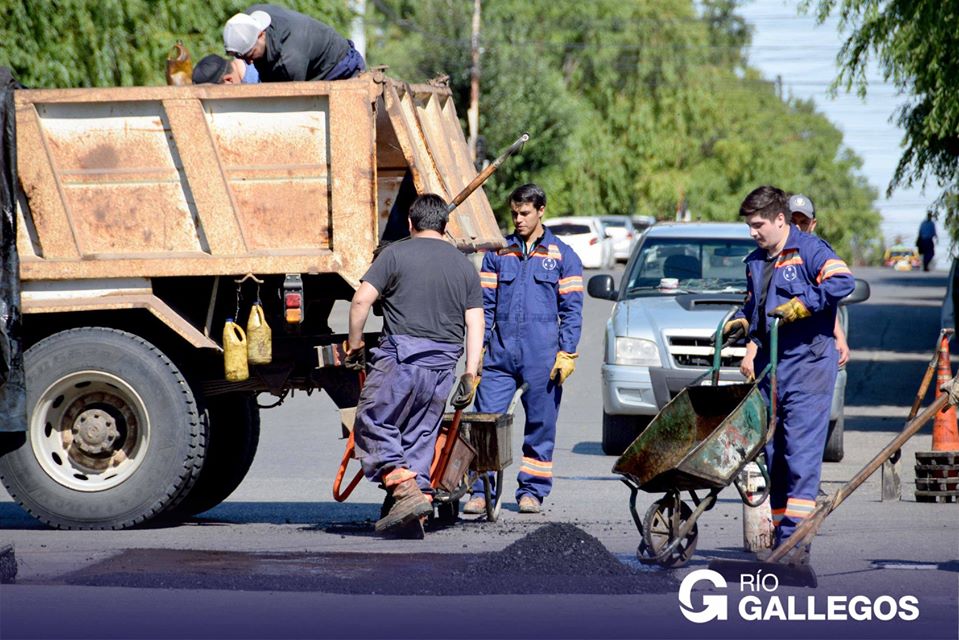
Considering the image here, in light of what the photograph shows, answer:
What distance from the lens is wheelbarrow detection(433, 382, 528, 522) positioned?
351 inches

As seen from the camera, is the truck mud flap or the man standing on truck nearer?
the truck mud flap

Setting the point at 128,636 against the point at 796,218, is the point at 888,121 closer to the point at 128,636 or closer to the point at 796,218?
the point at 796,218

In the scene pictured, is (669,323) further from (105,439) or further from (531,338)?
(105,439)

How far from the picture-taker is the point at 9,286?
8250mm

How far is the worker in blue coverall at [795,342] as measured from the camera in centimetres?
755

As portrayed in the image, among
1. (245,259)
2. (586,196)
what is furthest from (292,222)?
(586,196)

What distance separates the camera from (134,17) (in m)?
20.3

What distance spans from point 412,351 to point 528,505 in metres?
1.65

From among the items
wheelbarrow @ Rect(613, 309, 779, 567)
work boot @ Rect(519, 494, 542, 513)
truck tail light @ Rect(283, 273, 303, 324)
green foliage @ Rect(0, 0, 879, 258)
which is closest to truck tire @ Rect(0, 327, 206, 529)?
truck tail light @ Rect(283, 273, 303, 324)

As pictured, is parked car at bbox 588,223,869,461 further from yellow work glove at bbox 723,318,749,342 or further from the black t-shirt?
yellow work glove at bbox 723,318,749,342

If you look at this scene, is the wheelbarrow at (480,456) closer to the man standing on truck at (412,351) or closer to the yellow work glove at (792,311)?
the man standing on truck at (412,351)

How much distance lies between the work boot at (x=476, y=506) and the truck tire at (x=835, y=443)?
4364 millimetres

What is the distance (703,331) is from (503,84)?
36.7 meters

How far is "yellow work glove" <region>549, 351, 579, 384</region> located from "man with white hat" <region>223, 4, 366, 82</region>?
2161 millimetres
